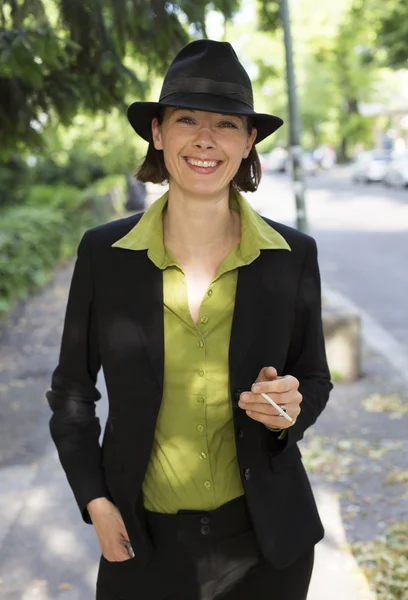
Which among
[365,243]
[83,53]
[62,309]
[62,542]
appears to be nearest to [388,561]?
[62,542]

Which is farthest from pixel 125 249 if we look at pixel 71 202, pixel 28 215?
pixel 71 202

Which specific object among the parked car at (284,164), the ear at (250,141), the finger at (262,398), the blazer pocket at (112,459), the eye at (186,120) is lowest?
the parked car at (284,164)

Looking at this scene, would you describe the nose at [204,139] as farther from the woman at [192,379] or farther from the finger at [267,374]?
the finger at [267,374]

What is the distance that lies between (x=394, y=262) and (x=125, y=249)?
40.6ft

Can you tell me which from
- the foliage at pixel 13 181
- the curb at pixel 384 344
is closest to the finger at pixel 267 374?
the curb at pixel 384 344

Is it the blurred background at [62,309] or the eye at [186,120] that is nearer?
the eye at [186,120]

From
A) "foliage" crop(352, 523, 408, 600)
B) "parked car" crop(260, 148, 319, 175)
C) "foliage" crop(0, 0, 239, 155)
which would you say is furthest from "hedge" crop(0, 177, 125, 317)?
"parked car" crop(260, 148, 319, 175)

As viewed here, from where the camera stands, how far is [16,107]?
15.7 feet

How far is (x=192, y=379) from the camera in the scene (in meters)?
1.80

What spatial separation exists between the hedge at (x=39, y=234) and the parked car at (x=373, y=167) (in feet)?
59.1

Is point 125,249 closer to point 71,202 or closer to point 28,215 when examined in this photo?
point 28,215

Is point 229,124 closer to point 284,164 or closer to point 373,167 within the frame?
point 373,167

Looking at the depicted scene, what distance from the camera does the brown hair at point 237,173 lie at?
2.11 metres

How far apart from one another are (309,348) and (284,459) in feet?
0.94
